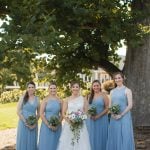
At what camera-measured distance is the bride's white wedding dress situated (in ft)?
36.5

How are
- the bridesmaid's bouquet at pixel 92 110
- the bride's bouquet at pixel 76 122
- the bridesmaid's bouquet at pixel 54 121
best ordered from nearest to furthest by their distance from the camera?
the bride's bouquet at pixel 76 122 → the bridesmaid's bouquet at pixel 54 121 → the bridesmaid's bouquet at pixel 92 110

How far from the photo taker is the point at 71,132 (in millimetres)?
11141

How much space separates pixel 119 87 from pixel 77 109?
108 centimetres

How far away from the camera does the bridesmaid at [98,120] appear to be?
11.9m

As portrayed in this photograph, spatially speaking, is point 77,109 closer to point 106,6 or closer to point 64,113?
point 64,113

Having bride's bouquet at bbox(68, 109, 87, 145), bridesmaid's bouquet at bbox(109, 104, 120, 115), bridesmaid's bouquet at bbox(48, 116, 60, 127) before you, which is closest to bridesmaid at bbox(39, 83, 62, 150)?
bridesmaid's bouquet at bbox(48, 116, 60, 127)

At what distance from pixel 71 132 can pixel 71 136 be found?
0.29ft

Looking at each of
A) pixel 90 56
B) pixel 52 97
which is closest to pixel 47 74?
pixel 90 56

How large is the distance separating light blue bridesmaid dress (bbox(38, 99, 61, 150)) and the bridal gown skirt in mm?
243

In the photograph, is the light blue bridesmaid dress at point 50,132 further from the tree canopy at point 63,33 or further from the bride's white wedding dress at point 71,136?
the tree canopy at point 63,33

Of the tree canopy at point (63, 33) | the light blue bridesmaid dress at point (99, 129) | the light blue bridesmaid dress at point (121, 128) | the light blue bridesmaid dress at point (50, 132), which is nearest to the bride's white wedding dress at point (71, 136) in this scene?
the light blue bridesmaid dress at point (50, 132)

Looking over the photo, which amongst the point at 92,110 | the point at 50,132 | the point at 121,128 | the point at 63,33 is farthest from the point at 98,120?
the point at 63,33

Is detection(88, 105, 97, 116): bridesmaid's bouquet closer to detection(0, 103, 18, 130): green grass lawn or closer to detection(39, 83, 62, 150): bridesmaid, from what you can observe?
detection(39, 83, 62, 150): bridesmaid

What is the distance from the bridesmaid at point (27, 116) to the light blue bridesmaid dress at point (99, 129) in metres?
1.37
